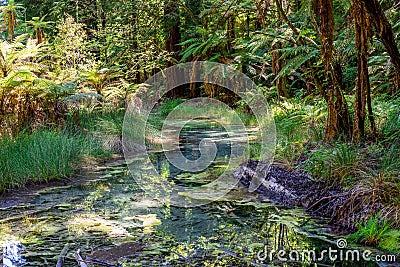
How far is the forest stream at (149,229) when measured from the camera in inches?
104

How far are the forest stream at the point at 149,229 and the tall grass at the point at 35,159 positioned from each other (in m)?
0.26

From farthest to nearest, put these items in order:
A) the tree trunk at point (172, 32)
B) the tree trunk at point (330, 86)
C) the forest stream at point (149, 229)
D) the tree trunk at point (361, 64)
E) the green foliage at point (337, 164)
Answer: the tree trunk at point (172, 32) < the tree trunk at point (330, 86) < the tree trunk at point (361, 64) < the green foliage at point (337, 164) < the forest stream at point (149, 229)

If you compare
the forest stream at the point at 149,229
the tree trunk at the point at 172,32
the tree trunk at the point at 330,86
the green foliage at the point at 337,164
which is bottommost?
the forest stream at the point at 149,229

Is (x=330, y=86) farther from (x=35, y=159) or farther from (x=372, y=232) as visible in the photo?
(x=35, y=159)

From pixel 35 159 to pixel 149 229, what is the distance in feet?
7.40

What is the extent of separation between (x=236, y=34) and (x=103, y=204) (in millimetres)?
10197

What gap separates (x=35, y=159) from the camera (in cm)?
483

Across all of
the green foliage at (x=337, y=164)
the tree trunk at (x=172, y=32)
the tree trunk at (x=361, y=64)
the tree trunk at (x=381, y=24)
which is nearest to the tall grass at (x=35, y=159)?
the green foliage at (x=337, y=164)

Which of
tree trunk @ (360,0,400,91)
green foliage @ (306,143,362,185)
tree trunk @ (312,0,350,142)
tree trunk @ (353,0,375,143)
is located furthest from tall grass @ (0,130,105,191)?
tree trunk @ (360,0,400,91)

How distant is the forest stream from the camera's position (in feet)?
8.70

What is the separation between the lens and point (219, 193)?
432cm

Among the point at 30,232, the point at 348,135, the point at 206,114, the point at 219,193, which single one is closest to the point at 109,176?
the point at 219,193

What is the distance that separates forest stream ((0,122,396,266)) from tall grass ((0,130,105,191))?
0.86 ft

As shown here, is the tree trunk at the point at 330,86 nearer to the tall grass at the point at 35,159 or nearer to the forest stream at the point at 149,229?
the forest stream at the point at 149,229
